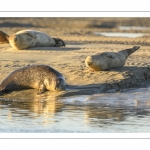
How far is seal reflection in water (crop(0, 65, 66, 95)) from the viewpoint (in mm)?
11008

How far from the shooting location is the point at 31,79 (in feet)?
36.7

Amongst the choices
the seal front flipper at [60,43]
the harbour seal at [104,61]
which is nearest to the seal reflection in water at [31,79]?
the harbour seal at [104,61]

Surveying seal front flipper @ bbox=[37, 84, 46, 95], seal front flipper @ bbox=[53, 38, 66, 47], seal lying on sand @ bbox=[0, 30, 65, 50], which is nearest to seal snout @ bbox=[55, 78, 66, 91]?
seal front flipper @ bbox=[37, 84, 46, 95]

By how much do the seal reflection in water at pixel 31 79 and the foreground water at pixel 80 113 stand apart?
1.64 feet

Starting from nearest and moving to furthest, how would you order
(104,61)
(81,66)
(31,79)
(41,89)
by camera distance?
1. (41,89)
2. (31,79)
3. (104,61)
4. (81,66)

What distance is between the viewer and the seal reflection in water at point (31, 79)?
36.1ft

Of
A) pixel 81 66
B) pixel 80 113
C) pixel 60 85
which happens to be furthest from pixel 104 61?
Result: pixel 80 113

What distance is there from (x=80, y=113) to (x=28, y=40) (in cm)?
582

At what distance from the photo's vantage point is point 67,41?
18250 mm

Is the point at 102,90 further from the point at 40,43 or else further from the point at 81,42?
the point at 81,42

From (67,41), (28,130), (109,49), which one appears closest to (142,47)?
(109,49)

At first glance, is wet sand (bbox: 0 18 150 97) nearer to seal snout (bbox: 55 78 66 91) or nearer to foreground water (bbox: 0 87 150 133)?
seal snout (bbox: 55 78 66 91)

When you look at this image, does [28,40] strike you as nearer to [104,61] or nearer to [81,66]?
[81,66]

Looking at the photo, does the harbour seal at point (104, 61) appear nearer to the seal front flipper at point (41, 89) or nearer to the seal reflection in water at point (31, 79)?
the seal reflection in water at point (31, 79)
